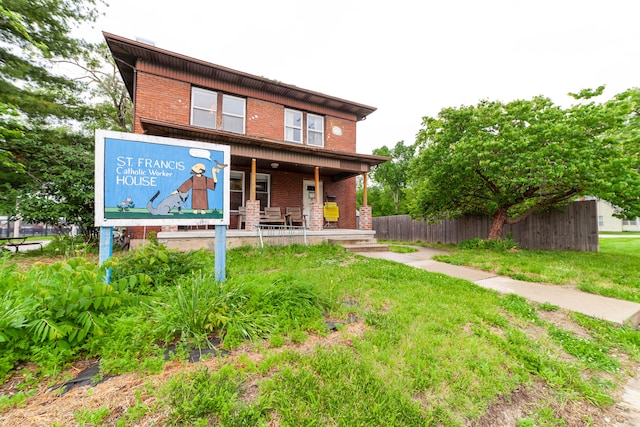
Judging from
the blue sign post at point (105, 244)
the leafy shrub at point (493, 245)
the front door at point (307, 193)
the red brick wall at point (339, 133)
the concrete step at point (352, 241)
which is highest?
the red brick wall at point (339, 133)

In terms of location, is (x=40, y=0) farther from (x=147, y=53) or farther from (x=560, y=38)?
(x=560, y=38)

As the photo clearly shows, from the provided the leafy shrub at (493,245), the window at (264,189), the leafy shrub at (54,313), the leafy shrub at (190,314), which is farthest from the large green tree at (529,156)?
the leafy shrub at (54,313)

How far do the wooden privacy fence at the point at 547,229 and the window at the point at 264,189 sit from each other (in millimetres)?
9357

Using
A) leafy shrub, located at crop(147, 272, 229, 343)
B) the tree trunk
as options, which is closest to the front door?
the tree trunk

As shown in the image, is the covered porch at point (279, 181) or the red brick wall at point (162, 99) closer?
the covered porch at point (279, 181)

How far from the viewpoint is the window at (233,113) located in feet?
33.0

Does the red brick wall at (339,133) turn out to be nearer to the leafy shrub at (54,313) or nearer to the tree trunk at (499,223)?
the tree trunk at (499,223)

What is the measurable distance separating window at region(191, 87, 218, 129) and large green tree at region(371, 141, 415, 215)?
20.9 m

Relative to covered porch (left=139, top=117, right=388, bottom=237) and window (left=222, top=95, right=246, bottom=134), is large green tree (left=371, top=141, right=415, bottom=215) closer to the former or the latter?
covered porch (left=139, top=117, right=388, bottom=237)

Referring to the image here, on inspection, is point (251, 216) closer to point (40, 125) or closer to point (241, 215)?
point (241, 215)

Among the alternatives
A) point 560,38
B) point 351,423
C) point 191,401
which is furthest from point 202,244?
point 560,38

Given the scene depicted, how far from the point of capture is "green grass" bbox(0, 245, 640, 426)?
160cm

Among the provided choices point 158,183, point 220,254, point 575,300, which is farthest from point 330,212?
point 158,183

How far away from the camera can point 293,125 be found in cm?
1155
